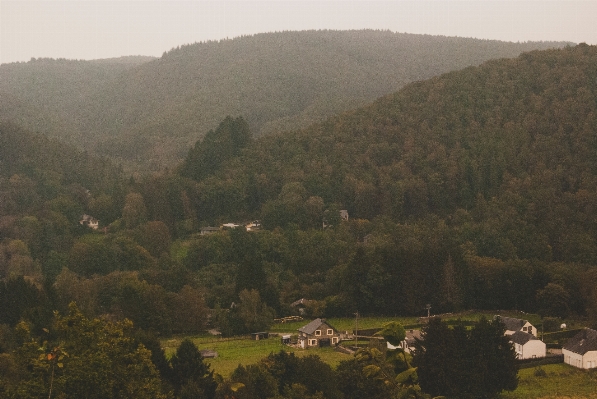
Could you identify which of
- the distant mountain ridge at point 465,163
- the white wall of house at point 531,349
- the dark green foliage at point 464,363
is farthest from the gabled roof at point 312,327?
the distant mountain ridge at point 465,163

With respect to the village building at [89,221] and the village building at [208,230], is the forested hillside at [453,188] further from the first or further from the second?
the village building at [89,221]

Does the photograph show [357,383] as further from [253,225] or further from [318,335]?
[253,225]

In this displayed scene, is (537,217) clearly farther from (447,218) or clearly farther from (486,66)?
(486,66)

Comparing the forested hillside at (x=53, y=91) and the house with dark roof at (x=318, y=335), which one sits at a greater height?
the forested hillside at (x=53, y=91)

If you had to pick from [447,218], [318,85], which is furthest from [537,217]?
[318,85]

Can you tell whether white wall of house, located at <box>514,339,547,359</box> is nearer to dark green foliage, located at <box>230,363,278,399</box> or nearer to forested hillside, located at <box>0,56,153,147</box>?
dark green foliage, located at <box>230,363,278,399</box>

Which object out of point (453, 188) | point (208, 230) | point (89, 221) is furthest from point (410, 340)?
point (89, 221)
